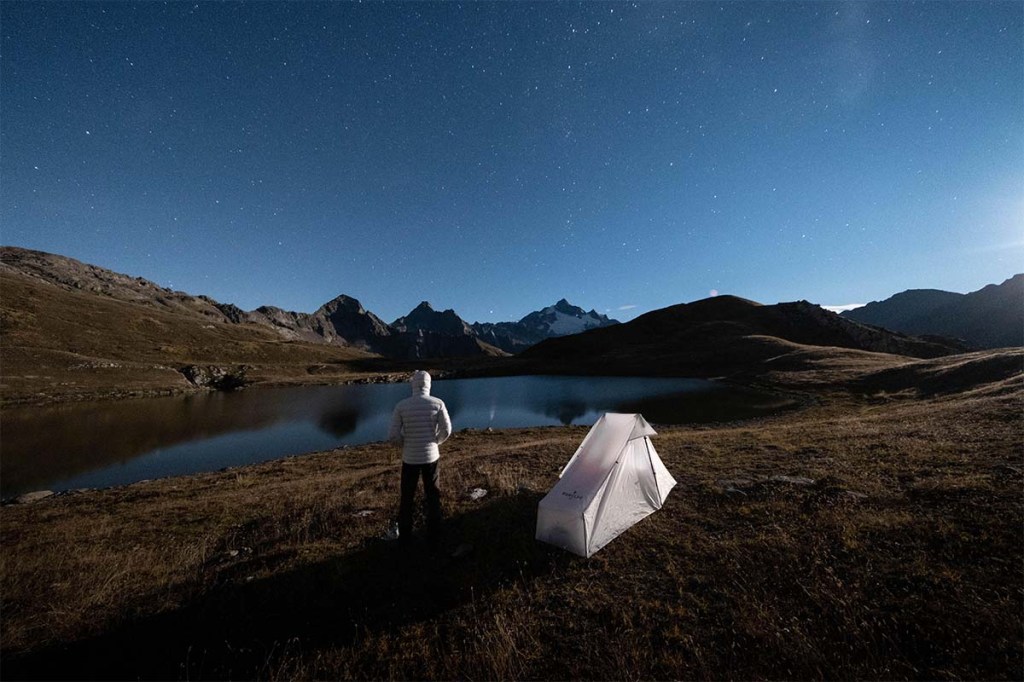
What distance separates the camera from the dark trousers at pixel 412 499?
9.17 m

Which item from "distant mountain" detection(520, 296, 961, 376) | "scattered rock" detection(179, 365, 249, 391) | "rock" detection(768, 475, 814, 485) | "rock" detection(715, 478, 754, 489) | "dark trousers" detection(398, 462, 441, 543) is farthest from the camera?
"distant mountain" detection(520, 296, 961, 376)

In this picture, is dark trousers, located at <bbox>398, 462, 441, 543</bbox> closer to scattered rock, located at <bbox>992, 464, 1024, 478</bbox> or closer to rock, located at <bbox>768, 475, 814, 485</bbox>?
rock, located at <bbox>768, 475, 814, 485</bbox>

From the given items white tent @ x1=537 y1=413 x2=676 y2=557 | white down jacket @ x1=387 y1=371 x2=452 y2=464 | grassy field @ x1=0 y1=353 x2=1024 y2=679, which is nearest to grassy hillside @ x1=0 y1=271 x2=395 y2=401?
grassy field @ x1=0 y1=353 x2=1024 y2=679

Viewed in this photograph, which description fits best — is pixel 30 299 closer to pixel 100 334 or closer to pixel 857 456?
pixel 100 334

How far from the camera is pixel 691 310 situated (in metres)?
176

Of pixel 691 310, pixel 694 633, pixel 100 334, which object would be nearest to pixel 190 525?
pixel 694 633

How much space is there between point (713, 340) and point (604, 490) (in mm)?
129168

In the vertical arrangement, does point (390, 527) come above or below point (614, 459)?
below

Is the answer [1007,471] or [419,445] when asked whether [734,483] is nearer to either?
[1007,471]

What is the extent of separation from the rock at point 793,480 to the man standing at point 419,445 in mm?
10527

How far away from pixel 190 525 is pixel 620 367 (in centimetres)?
10434

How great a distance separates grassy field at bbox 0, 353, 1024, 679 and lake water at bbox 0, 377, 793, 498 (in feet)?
62.8

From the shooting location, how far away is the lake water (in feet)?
87.5

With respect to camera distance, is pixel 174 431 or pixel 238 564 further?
pixel 174 431
